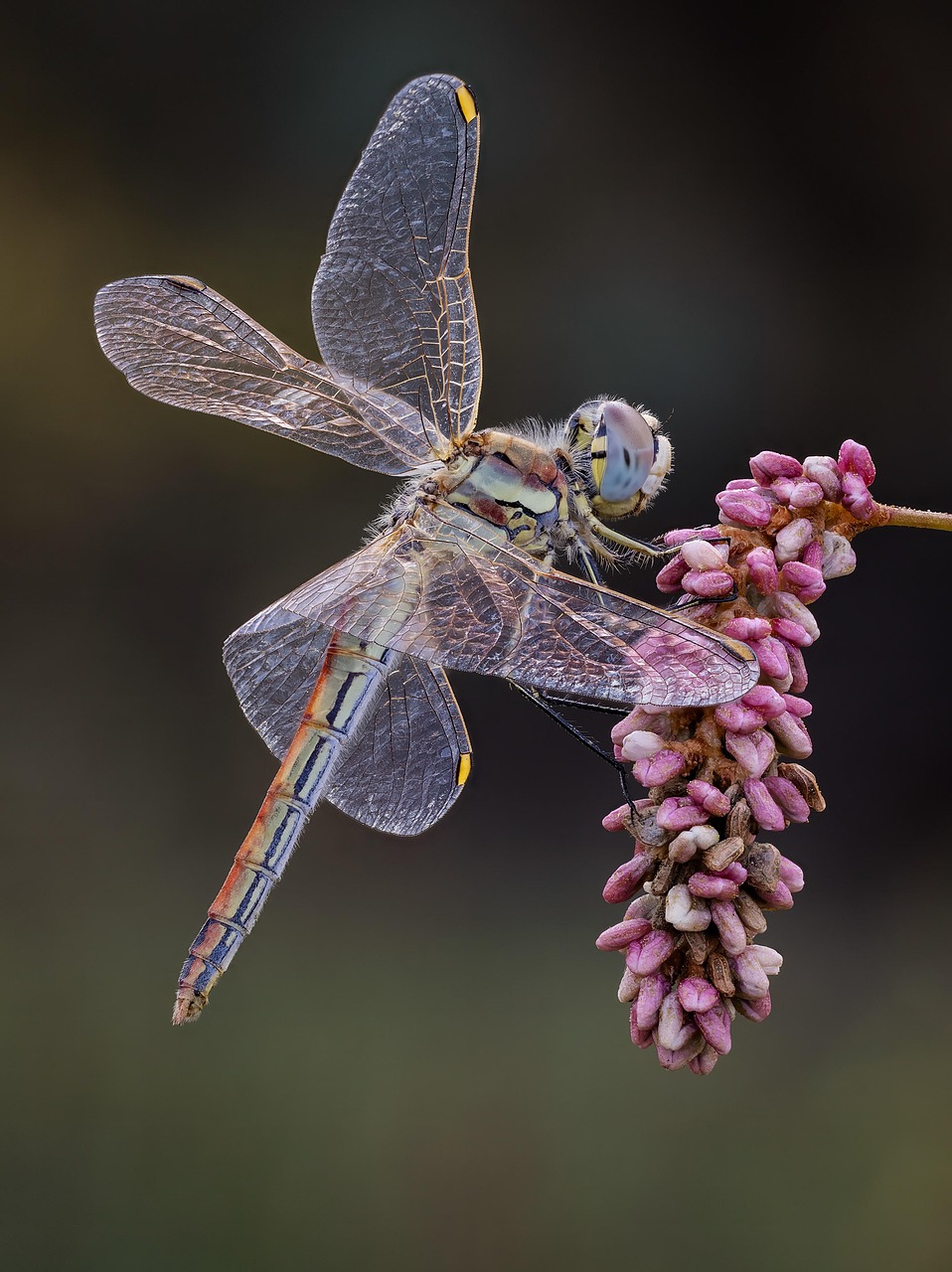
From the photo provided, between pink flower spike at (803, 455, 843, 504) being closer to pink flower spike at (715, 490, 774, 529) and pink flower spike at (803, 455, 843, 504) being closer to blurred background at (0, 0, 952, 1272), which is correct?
pink flower spike at (715, 490, 774, 529)

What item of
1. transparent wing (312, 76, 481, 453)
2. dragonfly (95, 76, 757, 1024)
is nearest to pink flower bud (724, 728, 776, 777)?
dragonfly (95, 76, 757, 1024)

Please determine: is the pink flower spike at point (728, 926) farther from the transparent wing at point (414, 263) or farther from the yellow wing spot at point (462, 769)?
the transparent wing at point (414, 263)

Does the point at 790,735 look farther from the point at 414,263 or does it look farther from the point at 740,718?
the point at 414,263

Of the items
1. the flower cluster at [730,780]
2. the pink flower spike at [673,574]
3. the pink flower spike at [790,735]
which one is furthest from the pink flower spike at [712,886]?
the pink flower spike at [673,574]

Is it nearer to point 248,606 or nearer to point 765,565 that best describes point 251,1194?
point 248,606

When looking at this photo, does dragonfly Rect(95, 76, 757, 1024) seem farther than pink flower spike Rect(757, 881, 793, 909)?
Yes

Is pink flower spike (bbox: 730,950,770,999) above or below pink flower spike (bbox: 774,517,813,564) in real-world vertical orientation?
below

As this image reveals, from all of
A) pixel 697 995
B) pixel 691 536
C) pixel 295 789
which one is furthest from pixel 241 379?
pixel 697 995
